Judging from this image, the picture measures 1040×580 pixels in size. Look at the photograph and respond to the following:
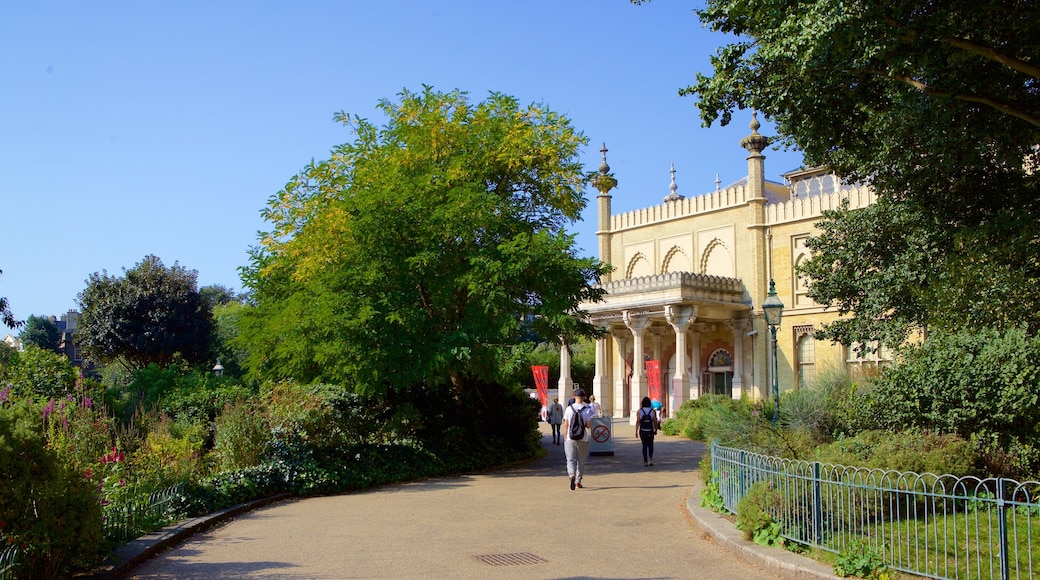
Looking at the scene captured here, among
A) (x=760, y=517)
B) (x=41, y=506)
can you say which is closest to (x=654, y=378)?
(x=760, y=517)

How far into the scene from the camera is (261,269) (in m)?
18.0

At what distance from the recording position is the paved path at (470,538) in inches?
300

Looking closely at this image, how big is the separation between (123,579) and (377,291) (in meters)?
8.79

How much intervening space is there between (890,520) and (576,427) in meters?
6.90

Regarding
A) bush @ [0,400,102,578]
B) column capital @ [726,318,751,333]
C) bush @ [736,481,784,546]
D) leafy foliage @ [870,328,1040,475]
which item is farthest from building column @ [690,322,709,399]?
bush @ [0,400,102,578]

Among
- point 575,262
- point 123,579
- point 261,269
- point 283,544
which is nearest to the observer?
point 123,579

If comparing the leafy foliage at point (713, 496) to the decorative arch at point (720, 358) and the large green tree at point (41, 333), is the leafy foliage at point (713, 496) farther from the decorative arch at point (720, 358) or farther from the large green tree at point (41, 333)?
the large green tree at point (41, 333)

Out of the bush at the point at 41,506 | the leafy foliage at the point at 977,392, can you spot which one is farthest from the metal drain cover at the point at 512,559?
the leafy foliage at the point at 977,392

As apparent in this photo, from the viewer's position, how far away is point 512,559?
8.11m

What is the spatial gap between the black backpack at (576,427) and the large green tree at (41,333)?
251 ft

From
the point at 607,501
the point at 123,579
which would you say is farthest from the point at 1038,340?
the point at 123,579

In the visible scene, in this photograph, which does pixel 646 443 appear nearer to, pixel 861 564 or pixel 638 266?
pixel 861 564

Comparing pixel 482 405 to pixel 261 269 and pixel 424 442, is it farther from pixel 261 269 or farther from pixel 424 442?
pixel 261 269

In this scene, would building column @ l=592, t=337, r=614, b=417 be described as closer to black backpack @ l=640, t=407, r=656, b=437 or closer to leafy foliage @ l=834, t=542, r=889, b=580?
black backpack @ l=640, t=407, r=656, b=437
